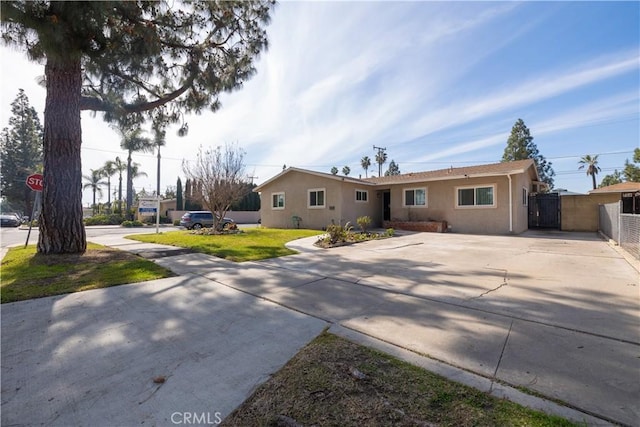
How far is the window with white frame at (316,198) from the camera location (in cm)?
1739

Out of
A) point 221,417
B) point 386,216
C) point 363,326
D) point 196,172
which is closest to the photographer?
point 221,417

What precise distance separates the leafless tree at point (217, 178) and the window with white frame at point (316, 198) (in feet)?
14.3

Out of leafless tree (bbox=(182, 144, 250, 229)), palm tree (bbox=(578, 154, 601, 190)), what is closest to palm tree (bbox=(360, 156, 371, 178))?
palm tree (bbox=(578, 154, 601, 190))

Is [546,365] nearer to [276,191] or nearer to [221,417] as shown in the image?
[221,417]

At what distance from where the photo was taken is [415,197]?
55.6ft

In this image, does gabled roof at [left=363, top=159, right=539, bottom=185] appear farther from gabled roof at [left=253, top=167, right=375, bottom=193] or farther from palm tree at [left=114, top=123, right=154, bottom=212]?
palm tree at [left=114, top=123, right=154, bottom=212]

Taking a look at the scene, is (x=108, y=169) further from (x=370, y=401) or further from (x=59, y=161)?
(x=370, y=401)

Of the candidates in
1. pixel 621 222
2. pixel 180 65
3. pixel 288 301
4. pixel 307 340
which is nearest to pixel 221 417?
pixel 307 340

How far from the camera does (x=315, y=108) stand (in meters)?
13.7

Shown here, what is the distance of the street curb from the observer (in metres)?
1.85

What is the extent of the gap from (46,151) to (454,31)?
12394 mm

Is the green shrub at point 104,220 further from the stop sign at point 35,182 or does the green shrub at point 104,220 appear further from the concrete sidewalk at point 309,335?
the concrete sidewalk at point 309,335

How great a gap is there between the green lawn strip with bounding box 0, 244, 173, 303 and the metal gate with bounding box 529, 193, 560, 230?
20.0 m

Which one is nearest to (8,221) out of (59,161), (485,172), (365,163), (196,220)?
(196,220)
